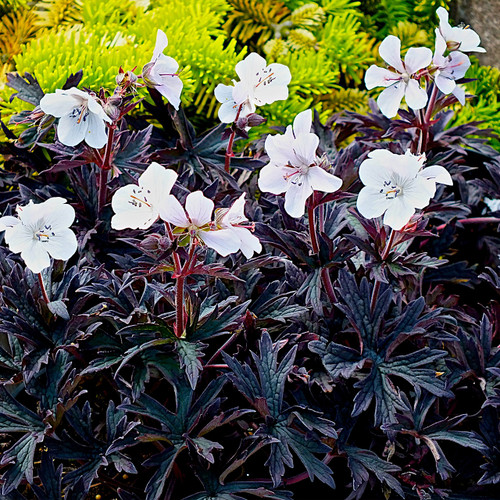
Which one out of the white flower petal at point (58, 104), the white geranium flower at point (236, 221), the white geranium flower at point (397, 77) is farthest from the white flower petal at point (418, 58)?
the white flower petal at point (58, 104)

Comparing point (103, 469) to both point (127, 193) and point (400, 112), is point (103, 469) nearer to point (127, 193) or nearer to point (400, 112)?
point (127, 193)

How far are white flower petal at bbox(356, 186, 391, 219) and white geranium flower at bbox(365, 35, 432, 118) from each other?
30 cm

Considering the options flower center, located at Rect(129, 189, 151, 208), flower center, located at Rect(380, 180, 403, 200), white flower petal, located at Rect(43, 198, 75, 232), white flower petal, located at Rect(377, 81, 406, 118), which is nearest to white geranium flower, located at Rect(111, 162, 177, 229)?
flower center, located at Rect(129, 189, 151, 208)

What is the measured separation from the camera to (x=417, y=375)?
93cm

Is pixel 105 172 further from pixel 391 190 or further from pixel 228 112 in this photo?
pixel 391 190

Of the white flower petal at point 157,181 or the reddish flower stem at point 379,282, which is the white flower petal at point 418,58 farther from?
the white flower petal at point 157,181

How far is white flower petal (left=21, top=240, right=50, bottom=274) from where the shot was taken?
0.86 metres

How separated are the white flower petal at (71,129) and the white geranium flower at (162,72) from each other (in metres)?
0.15

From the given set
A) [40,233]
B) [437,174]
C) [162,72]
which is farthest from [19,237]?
[437,174]

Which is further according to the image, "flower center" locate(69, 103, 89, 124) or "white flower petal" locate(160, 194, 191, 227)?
"flower center" locate(69, 103, 89, 124)

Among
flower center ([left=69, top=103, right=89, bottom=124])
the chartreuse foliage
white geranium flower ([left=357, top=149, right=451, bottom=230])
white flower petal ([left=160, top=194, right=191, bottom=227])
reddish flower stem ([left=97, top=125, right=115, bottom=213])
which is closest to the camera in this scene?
white flower petal ([left=160, top=194, right=191, bottom=227])

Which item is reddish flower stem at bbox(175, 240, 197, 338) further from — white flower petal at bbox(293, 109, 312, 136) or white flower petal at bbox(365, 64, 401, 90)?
white flower petal at bbox(365, 64, 401, 90)

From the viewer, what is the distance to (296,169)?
0.93 metres

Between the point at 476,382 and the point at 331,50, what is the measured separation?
123 centimetres
